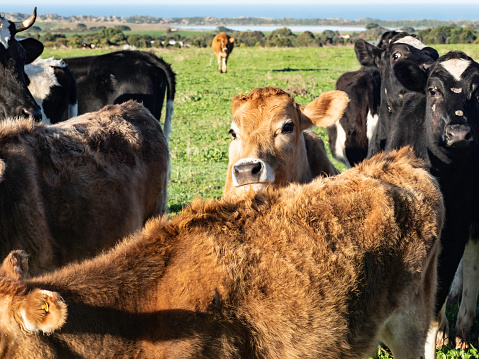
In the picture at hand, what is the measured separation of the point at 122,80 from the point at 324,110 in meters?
5.91

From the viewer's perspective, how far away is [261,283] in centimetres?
326

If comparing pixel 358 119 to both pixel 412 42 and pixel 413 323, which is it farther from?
pixel 413 323

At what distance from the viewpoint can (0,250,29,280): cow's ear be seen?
2769 millimetres

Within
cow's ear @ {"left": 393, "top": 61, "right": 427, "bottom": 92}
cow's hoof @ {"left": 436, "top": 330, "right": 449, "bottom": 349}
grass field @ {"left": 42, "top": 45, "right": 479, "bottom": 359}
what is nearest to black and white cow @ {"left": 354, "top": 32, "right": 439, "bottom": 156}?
cow's ear @ {"left": 393, "top": 61, "right": 427, "bottom": 92}

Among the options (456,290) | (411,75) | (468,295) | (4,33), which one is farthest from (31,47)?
(468,295)

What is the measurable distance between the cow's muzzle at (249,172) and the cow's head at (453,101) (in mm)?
1646

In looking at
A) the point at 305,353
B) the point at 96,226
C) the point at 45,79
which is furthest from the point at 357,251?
the point at 45,79

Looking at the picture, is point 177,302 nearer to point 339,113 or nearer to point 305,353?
point 305,353

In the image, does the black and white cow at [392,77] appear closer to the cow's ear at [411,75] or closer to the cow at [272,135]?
the cow's ear at [411,75]

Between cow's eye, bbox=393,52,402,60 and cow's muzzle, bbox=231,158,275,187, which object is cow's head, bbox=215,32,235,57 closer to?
cow's eye, bbox=393,52,402,60

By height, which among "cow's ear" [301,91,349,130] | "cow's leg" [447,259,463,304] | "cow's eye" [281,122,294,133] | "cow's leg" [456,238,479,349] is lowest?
"cow's leg" [447,259,463,304]

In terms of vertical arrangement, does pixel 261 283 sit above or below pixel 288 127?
below

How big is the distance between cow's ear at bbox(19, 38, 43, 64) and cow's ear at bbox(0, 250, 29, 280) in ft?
22.3

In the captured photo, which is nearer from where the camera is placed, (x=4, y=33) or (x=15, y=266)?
(x=15, y=266)
